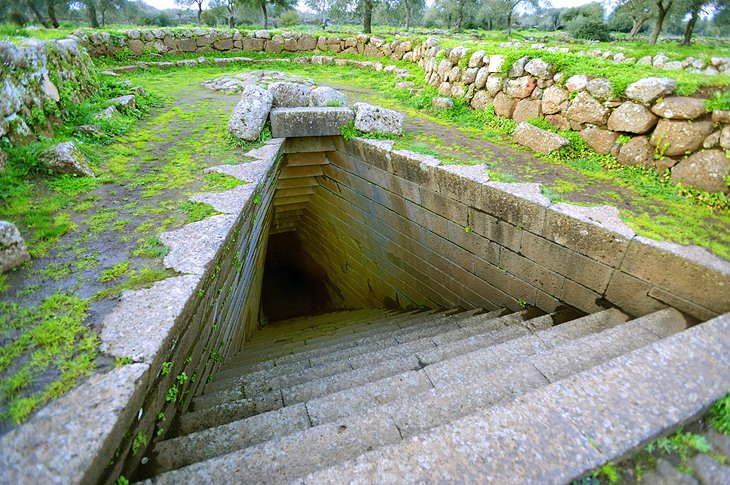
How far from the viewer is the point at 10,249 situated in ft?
7.41

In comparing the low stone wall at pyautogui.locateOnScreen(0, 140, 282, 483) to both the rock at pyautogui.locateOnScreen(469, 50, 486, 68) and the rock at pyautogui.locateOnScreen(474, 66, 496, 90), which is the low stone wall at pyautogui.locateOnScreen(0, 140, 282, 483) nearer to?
the rock at pyautogui.locateOnScreen(474, 66, 496, 90)

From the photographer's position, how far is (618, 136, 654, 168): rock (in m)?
3.87

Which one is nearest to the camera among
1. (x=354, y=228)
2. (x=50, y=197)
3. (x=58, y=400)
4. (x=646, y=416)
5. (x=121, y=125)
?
(x=58, y=400)

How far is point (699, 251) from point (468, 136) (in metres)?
3.22

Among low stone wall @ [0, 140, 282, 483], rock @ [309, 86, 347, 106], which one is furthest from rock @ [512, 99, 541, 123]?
low stone wall @ [0, 140, 282, 483]

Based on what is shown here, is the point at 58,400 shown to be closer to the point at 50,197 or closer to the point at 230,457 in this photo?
the point at 230,457

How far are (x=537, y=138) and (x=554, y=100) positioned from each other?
59cm

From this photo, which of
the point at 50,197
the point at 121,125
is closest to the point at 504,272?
the point at 50,197

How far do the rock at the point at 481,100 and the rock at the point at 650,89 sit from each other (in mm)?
2149

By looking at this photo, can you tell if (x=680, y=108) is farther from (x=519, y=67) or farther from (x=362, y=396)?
(x=362, y=396)

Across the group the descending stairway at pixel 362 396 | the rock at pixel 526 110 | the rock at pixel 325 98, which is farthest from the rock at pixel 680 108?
the rock at pixel 325 98

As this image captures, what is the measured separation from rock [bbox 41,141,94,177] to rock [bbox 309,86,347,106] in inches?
130

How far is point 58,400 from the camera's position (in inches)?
59.2

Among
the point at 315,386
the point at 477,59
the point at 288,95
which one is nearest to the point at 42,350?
the point at 315,386
